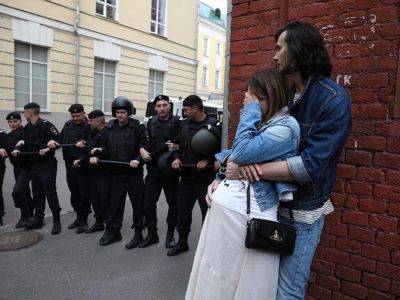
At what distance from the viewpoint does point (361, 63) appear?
2.46 m

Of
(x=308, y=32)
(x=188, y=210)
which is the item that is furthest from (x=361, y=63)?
(x=188, y=210)

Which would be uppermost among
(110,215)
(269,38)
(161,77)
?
(161,77)

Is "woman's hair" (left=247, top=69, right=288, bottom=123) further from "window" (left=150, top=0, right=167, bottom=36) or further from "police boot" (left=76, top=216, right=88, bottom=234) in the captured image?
"window" (left=150, top=0, right=167, bottom=36)

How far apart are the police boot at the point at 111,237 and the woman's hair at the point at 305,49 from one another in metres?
3.82

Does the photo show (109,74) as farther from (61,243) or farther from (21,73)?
(61,243)

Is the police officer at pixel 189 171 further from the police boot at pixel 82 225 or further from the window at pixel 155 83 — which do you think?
the window at pixel 155 83

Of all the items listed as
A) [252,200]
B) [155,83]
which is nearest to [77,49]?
[155,83]

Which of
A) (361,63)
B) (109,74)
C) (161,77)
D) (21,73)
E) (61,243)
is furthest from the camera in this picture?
(161,77)

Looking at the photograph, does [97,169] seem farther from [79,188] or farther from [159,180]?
[159,180]

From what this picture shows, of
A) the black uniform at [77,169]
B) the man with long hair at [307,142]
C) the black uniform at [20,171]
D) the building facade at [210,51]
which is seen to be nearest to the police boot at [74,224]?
the black uniform at [77,169]

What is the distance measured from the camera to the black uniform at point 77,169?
18.6 ft

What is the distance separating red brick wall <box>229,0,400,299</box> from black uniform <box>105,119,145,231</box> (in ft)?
9.06

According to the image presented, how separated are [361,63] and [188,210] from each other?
2.74 meters

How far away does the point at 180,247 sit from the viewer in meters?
4.57
